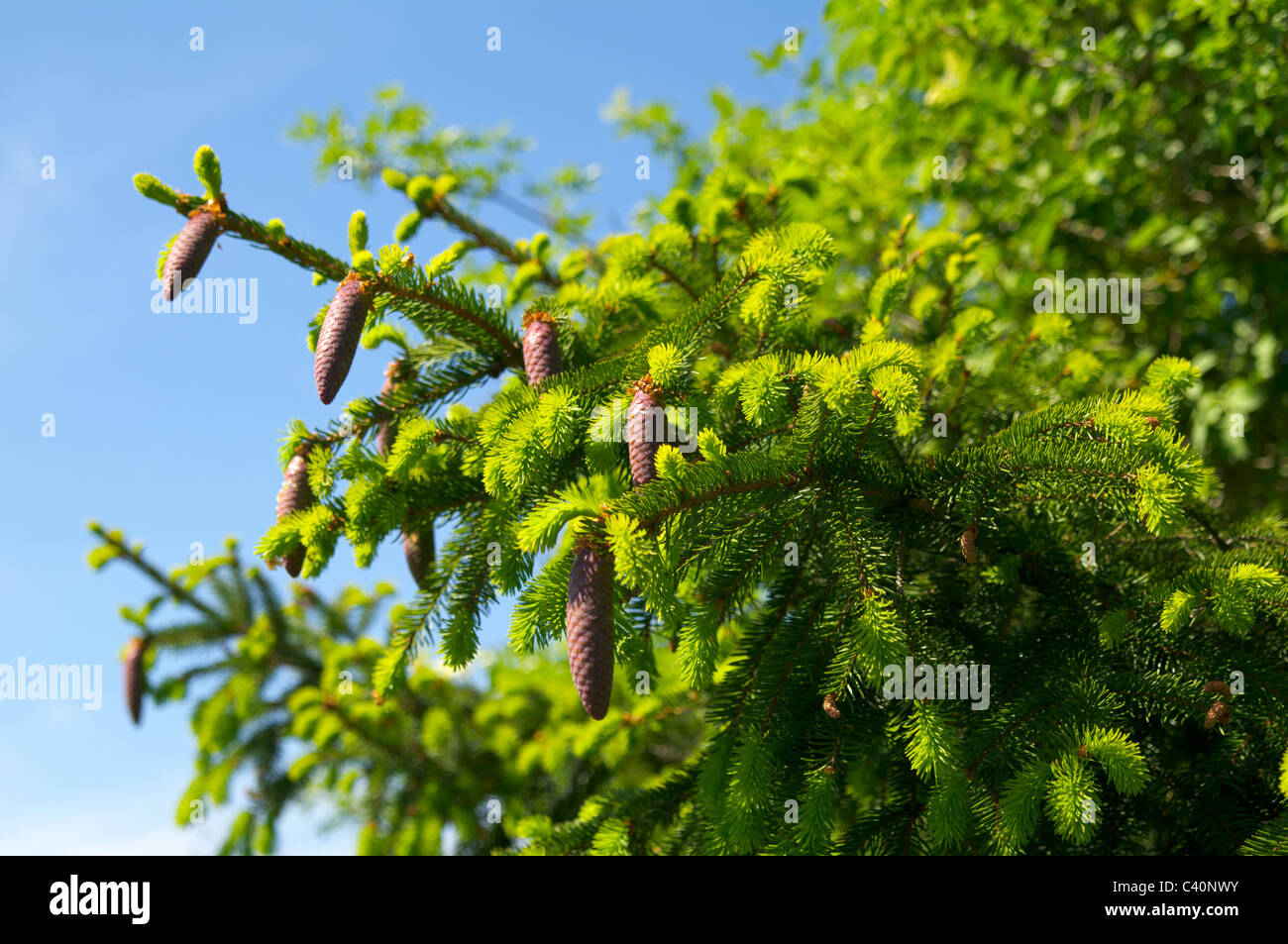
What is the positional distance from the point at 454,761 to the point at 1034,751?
3.81m

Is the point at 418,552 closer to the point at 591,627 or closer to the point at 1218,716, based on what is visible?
the point at 591,627

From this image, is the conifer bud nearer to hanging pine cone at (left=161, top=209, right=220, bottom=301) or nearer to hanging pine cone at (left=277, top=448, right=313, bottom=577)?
hanging pine cone at (left=277, top=448, right=313, bottom=577)

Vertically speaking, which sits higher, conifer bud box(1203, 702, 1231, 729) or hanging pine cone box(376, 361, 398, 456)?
hanging pine cone box(376, 361, 398, 456)

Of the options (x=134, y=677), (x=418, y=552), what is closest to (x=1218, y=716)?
(x=418, y=552)

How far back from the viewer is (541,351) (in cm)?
218

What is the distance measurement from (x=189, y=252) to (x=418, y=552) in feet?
2.94

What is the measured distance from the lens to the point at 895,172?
5363 mm

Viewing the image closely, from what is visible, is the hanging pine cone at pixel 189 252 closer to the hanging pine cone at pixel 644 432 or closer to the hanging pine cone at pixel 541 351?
the hanging pine cone at pixel 541 351

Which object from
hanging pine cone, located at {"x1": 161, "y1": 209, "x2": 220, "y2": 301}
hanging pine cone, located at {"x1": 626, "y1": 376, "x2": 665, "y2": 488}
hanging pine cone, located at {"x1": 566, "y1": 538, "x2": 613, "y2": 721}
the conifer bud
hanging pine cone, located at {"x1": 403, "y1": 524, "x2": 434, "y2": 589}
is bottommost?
the conifer bud

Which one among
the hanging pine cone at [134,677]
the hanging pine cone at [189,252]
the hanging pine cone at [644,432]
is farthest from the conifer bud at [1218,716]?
the hanging pine cone at [134,677]

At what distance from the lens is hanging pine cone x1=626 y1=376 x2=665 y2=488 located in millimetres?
1782

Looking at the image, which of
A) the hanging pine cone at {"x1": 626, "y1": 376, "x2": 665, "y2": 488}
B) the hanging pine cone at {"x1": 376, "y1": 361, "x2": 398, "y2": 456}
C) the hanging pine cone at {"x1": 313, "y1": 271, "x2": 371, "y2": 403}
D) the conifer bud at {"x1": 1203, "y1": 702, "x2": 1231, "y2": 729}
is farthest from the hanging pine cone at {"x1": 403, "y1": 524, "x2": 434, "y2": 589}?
the conifer bud at {"x1": 1203, "y1": 702, "x2": 1231, "y2": 729}

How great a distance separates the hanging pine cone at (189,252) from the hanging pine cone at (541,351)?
0.77m
